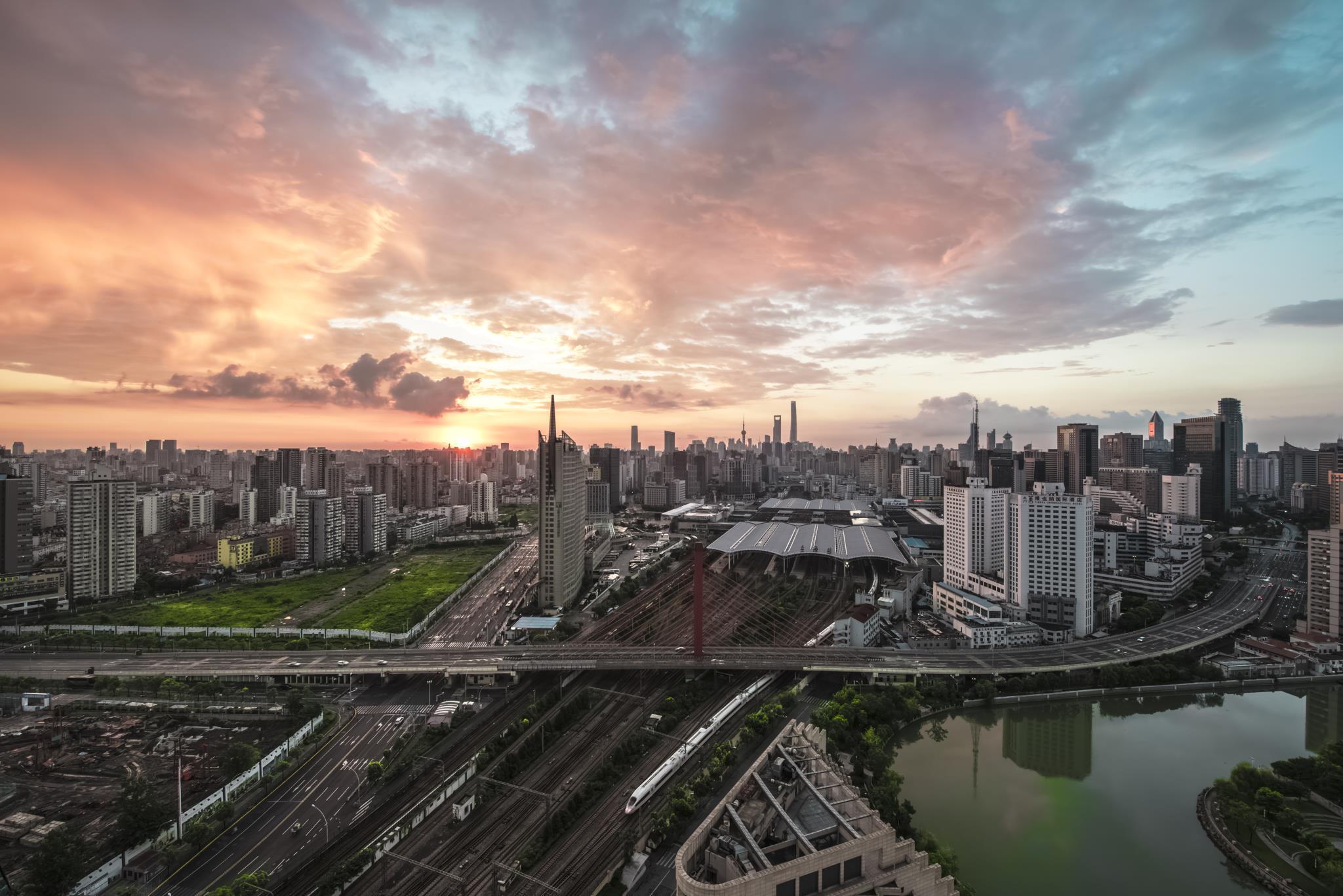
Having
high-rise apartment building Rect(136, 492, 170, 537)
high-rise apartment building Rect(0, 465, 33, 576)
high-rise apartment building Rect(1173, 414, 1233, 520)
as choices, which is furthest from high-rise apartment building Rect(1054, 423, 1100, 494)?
high-rise apartment building Rect(136, 492, 170, 537)

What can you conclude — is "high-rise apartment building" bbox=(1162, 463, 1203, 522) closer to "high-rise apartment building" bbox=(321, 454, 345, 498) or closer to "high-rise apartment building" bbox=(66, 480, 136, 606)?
"high-rise apartment building" bbox=(66, 480, 136, 606)

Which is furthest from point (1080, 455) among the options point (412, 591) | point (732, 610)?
point (412, 591)

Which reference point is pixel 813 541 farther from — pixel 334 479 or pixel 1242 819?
pixel 334 479

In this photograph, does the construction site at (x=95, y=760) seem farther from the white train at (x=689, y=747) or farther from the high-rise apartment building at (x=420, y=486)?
the high-rise apartment building at (x=420, y=486)

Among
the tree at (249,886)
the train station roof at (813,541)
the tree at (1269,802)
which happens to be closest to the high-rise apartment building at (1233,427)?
the train station roof at (813,541)

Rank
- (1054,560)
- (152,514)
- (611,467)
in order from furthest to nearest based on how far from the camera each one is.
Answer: (611,467) → (152,514) → (1054,560)

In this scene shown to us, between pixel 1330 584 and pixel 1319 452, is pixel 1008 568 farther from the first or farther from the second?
pixel 1319 452

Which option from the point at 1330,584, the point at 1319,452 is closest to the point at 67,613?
the point at 1330,584
